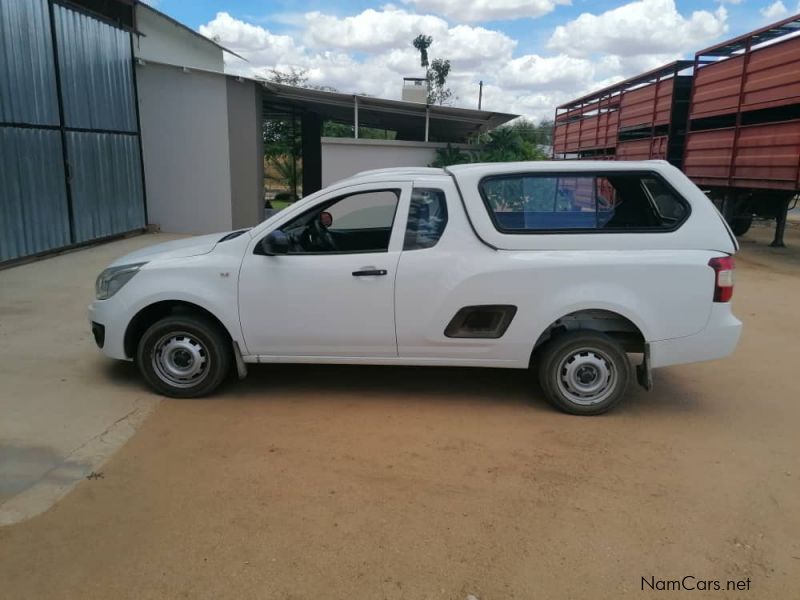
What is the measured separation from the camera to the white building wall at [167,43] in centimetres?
1421

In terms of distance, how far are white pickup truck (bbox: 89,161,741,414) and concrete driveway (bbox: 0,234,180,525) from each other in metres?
0.42

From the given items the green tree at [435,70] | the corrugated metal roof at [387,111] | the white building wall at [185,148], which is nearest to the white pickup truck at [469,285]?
the white building wall at [185,148]

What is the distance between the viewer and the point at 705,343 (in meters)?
4.37

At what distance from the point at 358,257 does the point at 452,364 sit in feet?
3.45

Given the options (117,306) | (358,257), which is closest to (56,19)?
(117,306)

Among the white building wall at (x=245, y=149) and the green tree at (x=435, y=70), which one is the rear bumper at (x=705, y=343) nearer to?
the white building wall at (x=245, y=149)

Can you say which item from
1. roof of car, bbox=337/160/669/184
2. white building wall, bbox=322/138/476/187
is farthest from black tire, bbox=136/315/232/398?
white building wall, bbox=322/138/476/187

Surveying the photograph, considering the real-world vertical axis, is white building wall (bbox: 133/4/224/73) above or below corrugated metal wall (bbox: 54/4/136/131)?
above

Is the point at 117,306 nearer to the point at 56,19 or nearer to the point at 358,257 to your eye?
the point at 358,257

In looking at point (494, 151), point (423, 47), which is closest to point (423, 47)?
point (423, 47)

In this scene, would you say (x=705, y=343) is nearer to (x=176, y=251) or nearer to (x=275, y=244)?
(x=275, y=244)

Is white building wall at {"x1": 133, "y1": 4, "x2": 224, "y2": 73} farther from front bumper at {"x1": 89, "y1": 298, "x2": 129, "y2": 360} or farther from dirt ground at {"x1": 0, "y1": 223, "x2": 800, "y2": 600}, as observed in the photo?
dirt ground at {"x1": 0, "y1": 223, "x2": 800, "y2": 600}

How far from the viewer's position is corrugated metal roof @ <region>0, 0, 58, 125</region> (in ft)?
29.6

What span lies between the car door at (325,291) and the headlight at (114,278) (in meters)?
0.87
